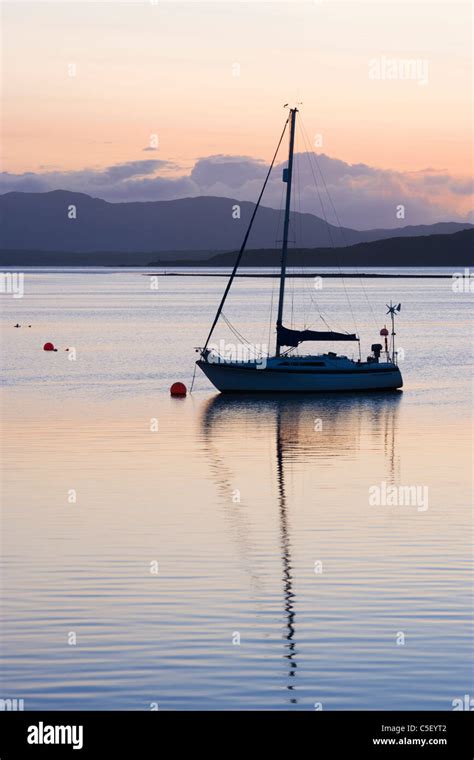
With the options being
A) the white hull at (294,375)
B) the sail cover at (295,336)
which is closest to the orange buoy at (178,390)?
the white hull at (294,375)

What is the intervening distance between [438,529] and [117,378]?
1832 inches

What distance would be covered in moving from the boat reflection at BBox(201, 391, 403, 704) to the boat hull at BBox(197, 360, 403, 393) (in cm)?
45

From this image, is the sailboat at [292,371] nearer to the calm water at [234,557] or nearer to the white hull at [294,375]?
the white hull at [294,375]

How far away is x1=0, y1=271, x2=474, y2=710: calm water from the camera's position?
61.6 ft

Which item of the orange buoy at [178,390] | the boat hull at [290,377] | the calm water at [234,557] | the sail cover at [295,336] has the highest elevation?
the sail cover at [295,336]

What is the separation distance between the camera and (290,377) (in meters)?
60.5

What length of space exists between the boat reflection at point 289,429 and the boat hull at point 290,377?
1.46 ft

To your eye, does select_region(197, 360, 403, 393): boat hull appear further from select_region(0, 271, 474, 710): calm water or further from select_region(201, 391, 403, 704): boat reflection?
select_region(0, 271, 474, 710): calm water

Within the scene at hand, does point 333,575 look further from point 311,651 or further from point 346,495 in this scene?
point 346,495

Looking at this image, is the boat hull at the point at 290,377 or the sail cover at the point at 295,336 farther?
the sail cover at the point at 295,336

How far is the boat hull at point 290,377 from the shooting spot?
6056 cm

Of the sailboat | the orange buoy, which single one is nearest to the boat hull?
the sailboat
